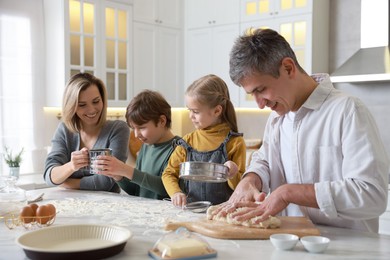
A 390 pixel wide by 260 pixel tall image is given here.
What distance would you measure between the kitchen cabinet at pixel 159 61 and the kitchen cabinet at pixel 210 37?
4.9 inches

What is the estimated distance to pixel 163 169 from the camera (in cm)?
244

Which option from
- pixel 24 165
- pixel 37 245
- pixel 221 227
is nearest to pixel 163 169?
pixel 221 227

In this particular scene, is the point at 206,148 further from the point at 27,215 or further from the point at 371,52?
the point at 371,52

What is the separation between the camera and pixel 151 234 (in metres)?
1.51

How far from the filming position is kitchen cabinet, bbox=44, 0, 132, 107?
400 cm

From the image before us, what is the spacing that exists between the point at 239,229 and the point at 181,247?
0.28 metres

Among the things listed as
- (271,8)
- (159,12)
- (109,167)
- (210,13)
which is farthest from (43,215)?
(210,13)

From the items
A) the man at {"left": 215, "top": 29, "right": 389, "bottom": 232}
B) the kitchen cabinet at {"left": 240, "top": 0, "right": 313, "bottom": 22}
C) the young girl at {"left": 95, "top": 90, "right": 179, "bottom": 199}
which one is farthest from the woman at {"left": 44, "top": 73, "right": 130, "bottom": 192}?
the kitchen cabinet at {"left": 240, "top": 0, "right": 313, "bottom": 22}

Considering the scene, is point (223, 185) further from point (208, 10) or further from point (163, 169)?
point (208, 10)

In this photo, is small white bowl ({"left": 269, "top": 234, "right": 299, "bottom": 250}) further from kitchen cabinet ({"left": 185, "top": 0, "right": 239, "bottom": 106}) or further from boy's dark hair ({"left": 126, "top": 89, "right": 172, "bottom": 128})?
kitchen cabinet ({"left": 185, "top": 0, "right": 239, "bottom": 106})

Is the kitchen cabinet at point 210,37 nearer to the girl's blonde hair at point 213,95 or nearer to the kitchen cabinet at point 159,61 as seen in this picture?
the kitchen cabinet at point 159,61

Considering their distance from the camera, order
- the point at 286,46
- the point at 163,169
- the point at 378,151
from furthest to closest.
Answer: the point at 163,169, the point at 286,46, the point at 378,151

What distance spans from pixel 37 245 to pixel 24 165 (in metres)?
2.99

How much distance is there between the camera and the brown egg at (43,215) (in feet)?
5.14
